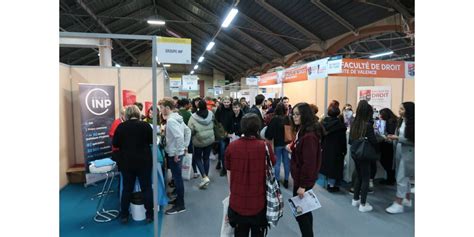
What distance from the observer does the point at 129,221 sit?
122 inches

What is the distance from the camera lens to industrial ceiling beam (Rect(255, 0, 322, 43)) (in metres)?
8.33

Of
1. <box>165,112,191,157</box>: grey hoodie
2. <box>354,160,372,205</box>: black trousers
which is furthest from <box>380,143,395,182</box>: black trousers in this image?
<box>165,112,191,157</box>: grey hoodie

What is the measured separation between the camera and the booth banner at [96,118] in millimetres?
4113

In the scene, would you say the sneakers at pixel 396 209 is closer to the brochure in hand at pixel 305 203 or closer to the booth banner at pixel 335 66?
the brochure in hand at pixel 305 203

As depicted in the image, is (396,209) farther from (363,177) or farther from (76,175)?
(76,175)

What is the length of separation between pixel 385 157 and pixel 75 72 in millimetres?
4953

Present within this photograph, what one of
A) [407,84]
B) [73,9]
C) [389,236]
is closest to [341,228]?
[389,236]

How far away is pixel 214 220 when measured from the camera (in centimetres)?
312

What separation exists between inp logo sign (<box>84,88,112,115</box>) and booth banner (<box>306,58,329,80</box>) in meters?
3.21

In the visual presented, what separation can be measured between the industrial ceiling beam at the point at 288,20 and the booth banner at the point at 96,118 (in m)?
5.48

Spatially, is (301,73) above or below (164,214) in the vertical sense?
above

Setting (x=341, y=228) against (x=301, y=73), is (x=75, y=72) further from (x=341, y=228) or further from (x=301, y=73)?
(x=341, y=228)

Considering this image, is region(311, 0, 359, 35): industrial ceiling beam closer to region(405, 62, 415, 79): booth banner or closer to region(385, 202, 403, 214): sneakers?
region(405, 62, 415, 79): booth banner

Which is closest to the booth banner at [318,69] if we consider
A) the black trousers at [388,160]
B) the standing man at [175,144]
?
the black trousers at [388,160]
